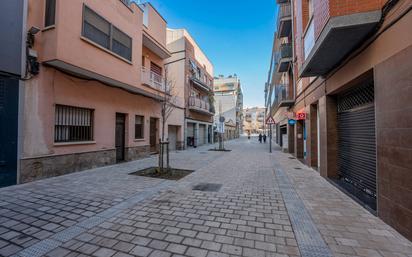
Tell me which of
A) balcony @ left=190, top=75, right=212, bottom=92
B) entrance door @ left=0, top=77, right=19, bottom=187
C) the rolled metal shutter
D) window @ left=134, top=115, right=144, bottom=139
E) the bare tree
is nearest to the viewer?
the rolled metal shutter

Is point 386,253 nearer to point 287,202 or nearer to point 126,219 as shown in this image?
point 287,202

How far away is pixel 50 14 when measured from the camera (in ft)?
21.7

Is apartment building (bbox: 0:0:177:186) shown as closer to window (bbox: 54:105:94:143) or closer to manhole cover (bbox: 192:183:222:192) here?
window (bbox: 54:105:94:143)

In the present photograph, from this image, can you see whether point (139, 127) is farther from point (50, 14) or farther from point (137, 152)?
point (50, 14)

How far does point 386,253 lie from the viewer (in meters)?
2.66

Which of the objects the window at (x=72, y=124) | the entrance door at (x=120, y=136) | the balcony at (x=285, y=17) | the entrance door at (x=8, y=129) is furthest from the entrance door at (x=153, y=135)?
the balcony at (x=285, y=17)

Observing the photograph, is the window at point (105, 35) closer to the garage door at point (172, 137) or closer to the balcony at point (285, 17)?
the garage door at point (172, 137)

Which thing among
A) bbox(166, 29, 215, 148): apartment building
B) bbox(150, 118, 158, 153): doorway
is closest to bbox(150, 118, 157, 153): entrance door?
bbox(150, 118, 158, 153): doorway

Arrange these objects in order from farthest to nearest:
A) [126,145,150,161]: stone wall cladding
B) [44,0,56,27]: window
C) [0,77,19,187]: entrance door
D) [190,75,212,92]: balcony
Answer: [190,75,212,92]: balcony, [126,145,150,161]: stone wall cladding, [44,0,56,27]: window, [0,77,19,187]: entrance door

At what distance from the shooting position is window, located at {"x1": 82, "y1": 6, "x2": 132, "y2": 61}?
748 centimetres

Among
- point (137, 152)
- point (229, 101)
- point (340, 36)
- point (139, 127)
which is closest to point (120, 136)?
point (137, 152)

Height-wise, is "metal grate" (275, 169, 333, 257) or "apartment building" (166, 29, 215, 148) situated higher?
"apartment building" (166, 29, 215, 148)

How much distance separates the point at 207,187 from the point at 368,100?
4.81 m

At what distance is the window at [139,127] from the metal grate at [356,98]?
10145mm
